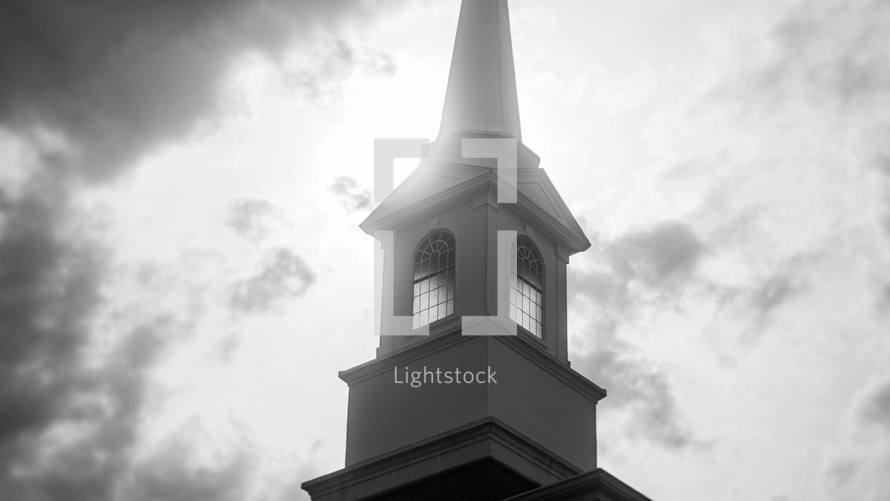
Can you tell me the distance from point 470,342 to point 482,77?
249 inches

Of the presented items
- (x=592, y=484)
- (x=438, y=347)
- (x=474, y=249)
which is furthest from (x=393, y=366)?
(x=592, y=484)

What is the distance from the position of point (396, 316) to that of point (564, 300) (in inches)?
123

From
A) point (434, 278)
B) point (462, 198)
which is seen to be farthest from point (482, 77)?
point (434, 278)

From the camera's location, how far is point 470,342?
2109cm

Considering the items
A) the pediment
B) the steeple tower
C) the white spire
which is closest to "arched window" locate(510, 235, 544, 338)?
the steeple tower

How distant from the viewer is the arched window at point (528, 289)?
22312 millimetres

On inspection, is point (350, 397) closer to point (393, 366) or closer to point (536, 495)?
point (393, 366)

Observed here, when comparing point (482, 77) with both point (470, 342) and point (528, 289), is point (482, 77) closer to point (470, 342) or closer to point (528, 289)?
point (528, 289)

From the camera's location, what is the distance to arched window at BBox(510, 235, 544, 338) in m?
22.3

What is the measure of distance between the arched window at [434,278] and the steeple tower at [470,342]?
2 centimetres

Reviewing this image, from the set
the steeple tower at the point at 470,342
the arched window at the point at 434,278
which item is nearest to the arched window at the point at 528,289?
the steeple tower at the point at 470,342

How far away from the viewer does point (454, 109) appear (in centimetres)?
2475

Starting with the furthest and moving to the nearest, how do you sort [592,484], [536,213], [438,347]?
[536,213]
[438,347]
[592,484]

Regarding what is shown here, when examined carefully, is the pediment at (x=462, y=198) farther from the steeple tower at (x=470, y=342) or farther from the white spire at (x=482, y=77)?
the white spire at (x=482, y=77)
